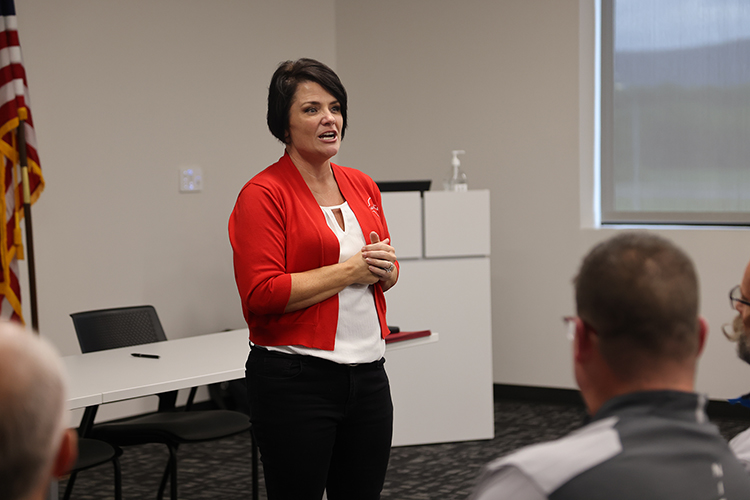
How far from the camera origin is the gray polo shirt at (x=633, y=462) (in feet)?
2.98

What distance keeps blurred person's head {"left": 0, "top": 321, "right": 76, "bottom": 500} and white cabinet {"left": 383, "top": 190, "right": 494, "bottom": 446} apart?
383cm

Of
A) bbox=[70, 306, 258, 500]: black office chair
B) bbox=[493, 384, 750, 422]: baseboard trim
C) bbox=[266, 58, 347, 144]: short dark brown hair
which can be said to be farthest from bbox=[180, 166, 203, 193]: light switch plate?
bbox=[266, 58, 347, 144]: short dark brown hair

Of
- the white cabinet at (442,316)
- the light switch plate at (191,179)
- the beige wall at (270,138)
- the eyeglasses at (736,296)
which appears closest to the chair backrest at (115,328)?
the beige wall at (270,138)

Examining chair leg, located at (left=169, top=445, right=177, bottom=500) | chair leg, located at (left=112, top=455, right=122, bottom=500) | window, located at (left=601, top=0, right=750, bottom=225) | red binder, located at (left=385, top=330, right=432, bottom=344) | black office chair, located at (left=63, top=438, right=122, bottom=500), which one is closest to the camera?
black office chair, located at (left=63, top=438, right=122, bottom=500)

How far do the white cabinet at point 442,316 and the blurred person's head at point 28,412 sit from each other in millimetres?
3831

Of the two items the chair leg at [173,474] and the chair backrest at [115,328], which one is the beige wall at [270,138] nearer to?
the chair backrest at [115,328]

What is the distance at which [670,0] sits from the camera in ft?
17.5

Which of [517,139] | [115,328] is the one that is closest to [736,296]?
[115,328]

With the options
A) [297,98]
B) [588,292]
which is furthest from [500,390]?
[588,292]

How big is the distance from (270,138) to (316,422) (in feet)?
13.6

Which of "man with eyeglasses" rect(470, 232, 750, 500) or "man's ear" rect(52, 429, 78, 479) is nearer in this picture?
"man's ear" rect(52, 429, 78, 479)

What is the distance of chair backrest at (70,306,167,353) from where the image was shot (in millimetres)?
3531

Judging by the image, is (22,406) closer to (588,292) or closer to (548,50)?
(588,292)

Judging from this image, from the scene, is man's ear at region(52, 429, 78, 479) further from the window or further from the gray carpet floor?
the window
